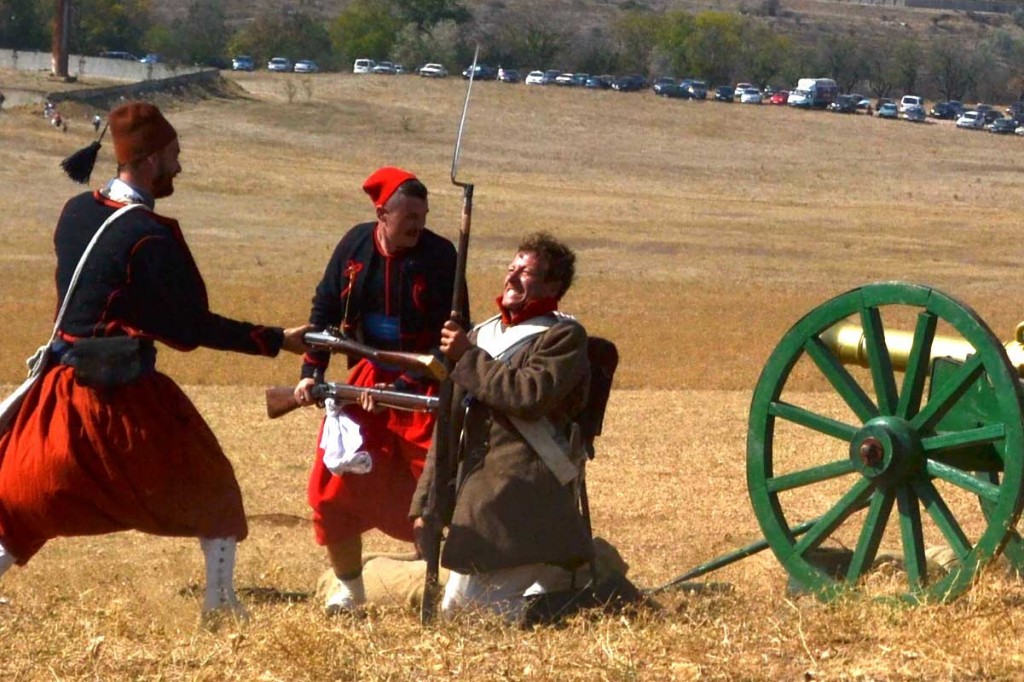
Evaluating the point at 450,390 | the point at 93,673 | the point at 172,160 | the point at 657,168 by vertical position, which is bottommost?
the point at 657,168

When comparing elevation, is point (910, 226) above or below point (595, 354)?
below

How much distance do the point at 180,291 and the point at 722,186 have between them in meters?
45.8

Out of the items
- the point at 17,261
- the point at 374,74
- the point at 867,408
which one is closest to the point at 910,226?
the point at 17,261

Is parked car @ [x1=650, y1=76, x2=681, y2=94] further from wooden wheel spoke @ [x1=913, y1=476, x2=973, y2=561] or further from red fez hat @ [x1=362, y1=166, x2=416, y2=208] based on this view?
wooden wheel spoke @ [x1=913, y1=476, x2=973, y2=561]

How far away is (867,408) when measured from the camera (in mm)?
5344

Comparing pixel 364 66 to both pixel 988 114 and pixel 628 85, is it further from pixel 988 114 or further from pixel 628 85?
pixel 988 114

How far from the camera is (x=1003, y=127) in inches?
2906

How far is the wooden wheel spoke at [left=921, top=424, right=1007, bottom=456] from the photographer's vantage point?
192 inches

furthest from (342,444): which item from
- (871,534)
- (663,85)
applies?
(663,85)

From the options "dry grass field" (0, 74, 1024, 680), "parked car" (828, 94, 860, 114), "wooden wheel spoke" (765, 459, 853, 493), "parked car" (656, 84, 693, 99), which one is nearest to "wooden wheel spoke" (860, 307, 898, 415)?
"wooden wheel spoke" (765, 459, 853, 493)

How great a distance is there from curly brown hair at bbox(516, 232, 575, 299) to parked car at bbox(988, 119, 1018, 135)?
7119 centimetres

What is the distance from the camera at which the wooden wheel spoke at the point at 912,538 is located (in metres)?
5.11

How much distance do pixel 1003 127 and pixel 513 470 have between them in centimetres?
7253

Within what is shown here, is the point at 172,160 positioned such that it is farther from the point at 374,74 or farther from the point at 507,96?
the point at 374,74
